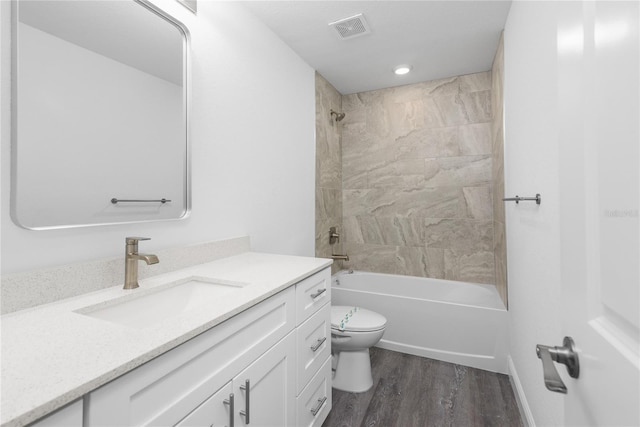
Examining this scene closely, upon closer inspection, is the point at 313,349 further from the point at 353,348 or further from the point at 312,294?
the point at 353,348

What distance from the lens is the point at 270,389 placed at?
3.49ft

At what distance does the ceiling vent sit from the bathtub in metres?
→ 2.01

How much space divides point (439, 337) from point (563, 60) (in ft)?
7.16

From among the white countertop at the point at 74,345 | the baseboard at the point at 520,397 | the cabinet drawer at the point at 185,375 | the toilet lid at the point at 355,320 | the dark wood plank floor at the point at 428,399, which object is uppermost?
the white countertop at the point at 74,345

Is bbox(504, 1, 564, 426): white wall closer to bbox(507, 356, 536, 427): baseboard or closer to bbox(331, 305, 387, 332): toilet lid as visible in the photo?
bbox(507, 356, 536, 427): baseboard

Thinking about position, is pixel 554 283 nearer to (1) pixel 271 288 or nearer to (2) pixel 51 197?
(1) pixel 271 288

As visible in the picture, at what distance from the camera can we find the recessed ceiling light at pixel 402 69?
8.64 feet

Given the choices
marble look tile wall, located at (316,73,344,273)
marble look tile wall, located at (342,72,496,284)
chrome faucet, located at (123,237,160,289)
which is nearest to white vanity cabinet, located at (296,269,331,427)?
chrome faucet, located at (123,237,160,289)

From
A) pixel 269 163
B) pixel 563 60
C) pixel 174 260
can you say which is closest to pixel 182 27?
pixel 269 163

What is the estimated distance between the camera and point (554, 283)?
1.14m

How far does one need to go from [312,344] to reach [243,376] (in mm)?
500

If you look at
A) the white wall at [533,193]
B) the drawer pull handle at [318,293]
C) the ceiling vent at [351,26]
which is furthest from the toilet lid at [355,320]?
the ceiling vent at [351,26]

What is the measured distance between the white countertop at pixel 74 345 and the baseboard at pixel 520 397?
1.51 metres

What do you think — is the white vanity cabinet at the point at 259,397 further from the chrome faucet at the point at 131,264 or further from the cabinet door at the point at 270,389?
the chrome faucet at the point at 131,264
